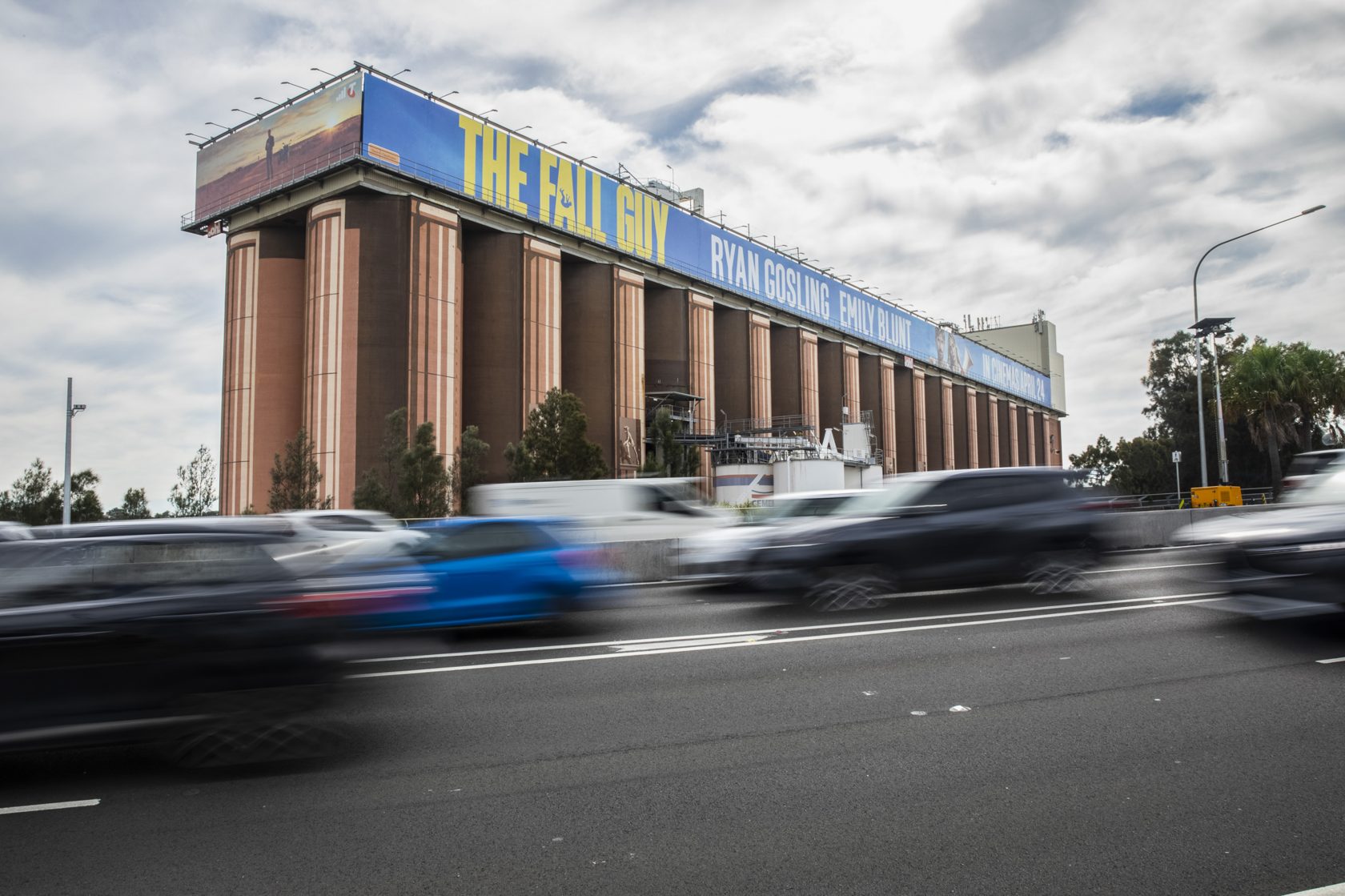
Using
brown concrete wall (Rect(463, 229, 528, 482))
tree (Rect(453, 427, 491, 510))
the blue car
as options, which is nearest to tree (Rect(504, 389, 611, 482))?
tree (Rect(453, 427, 491, 510))

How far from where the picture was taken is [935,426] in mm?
92188

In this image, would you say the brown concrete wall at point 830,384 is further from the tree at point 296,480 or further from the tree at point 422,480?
the tree at point 296,480

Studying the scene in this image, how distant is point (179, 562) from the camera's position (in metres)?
5.29

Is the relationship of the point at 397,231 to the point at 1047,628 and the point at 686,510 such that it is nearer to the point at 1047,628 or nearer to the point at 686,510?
the point at 686,510

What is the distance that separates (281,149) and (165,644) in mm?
47497

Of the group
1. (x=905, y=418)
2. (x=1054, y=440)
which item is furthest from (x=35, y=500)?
(x=1054, y=440)

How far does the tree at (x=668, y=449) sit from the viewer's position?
53594mm

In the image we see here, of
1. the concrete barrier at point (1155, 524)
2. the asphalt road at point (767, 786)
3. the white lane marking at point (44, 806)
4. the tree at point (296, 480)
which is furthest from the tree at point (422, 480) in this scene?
the white lane marking at point (44, 806)

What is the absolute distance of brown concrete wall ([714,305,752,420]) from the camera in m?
66.4

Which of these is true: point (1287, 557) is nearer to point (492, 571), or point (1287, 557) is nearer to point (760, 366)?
point (492, 571)

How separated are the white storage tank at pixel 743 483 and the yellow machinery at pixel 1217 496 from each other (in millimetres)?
28986

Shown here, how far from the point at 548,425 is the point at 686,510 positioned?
26384 millimetres

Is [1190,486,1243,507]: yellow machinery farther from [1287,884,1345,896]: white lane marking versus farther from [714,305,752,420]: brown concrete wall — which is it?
[714,305,752,420]: brown concrete wall

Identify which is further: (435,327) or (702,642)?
(435,327)
